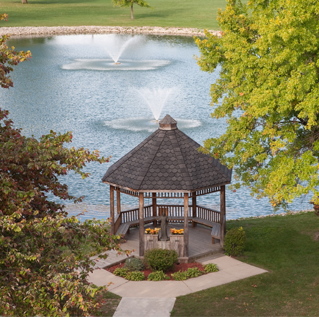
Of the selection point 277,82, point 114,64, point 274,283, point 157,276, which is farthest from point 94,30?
point 277,82

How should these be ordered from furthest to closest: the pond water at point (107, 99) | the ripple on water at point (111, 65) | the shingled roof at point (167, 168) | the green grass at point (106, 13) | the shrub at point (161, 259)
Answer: the green grass at point (106, 13) → the ripple on water at point (111, 65) → the pond water at point (107, 99) → the shingled roof at point (167, 168) → the shrub at point (161, 259)

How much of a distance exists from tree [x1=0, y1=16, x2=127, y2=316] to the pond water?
571 inches

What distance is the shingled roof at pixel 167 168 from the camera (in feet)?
59.6

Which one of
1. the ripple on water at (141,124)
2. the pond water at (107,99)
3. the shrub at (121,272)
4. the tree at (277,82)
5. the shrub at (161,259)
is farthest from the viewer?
the ripple on water at (141,124)

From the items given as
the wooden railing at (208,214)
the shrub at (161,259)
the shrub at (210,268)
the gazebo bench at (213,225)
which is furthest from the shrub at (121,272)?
the wooden railing at (208,214)

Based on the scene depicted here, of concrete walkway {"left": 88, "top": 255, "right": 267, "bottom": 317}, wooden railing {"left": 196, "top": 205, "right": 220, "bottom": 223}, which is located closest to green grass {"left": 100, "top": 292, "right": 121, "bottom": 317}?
concrete walkway {"left": 88, "top": 255, "right": 267, "bottom": 317}

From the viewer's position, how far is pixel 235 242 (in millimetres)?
18938

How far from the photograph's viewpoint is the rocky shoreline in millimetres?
83713

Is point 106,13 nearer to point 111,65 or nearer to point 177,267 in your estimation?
point 111,65

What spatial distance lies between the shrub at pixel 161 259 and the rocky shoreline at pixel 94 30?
68.6m

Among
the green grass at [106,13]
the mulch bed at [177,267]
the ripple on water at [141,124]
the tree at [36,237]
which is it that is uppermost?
the green grass at [106,13]

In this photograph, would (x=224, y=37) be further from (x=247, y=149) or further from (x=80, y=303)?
(x=80, y=303)

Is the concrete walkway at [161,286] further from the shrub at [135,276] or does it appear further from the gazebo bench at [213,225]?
the gazebo bench at [213,225]

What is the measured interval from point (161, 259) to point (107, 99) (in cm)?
3078
